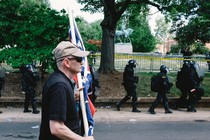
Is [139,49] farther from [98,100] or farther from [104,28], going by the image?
[98,100]

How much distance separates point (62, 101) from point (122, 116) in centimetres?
868

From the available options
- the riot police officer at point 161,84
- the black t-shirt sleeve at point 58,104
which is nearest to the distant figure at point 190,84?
the riot police officer at point 161,84

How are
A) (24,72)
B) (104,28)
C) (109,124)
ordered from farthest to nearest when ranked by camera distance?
(104,28) → (24,72) → (109,124)

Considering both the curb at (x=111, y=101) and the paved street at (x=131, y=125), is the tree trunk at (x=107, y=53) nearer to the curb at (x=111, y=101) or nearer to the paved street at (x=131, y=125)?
the curb at (x=111, y=101)

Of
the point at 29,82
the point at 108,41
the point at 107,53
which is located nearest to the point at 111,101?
the point at 29,82

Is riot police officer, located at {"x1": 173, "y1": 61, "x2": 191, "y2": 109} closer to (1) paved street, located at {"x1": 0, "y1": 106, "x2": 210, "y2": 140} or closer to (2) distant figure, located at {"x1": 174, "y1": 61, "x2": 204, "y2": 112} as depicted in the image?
(2) distant figure, located at {"x1": 174, "y1": 61, "x2": 204, "y2": 112}

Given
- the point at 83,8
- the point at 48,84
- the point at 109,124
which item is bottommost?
the point at 109,124

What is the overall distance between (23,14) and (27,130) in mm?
6155

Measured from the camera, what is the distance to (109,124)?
10344 mm

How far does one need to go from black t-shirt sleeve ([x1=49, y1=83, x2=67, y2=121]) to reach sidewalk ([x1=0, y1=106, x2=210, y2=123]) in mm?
8172

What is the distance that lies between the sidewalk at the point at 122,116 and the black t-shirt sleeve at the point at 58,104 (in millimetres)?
8172

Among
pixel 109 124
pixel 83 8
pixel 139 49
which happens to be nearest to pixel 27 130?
pixel 109 124

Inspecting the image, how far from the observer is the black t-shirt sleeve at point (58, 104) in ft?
9.02

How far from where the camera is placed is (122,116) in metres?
11.3
